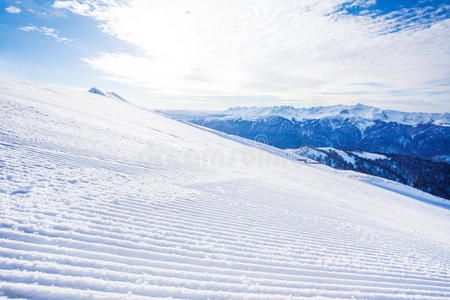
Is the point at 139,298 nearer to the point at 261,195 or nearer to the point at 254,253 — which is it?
the point at 254,253

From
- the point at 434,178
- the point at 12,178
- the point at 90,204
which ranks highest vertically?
the point at 12,178

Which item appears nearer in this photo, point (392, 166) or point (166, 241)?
point (166, 241)

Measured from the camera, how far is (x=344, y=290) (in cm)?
331

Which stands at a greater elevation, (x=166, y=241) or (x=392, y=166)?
(x=166, y=241)

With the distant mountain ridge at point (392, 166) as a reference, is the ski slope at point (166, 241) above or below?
above

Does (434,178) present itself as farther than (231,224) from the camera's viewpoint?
Yes

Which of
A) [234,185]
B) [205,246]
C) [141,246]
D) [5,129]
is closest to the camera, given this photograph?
[141,246]

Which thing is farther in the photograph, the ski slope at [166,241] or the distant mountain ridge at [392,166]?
the distant mountain ridge at [392,166]

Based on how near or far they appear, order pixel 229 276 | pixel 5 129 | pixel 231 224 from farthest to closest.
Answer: pixel 5 129 → pixel 231 224 → pixel 229 276

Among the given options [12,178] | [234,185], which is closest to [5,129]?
[12,178]

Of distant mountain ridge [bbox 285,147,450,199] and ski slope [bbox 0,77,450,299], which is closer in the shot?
ski slope [bbox 0,77,450,299]

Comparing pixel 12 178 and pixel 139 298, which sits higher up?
pixel 12 178

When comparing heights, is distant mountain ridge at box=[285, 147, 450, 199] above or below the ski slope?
below

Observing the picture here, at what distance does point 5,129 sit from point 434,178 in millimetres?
125485
